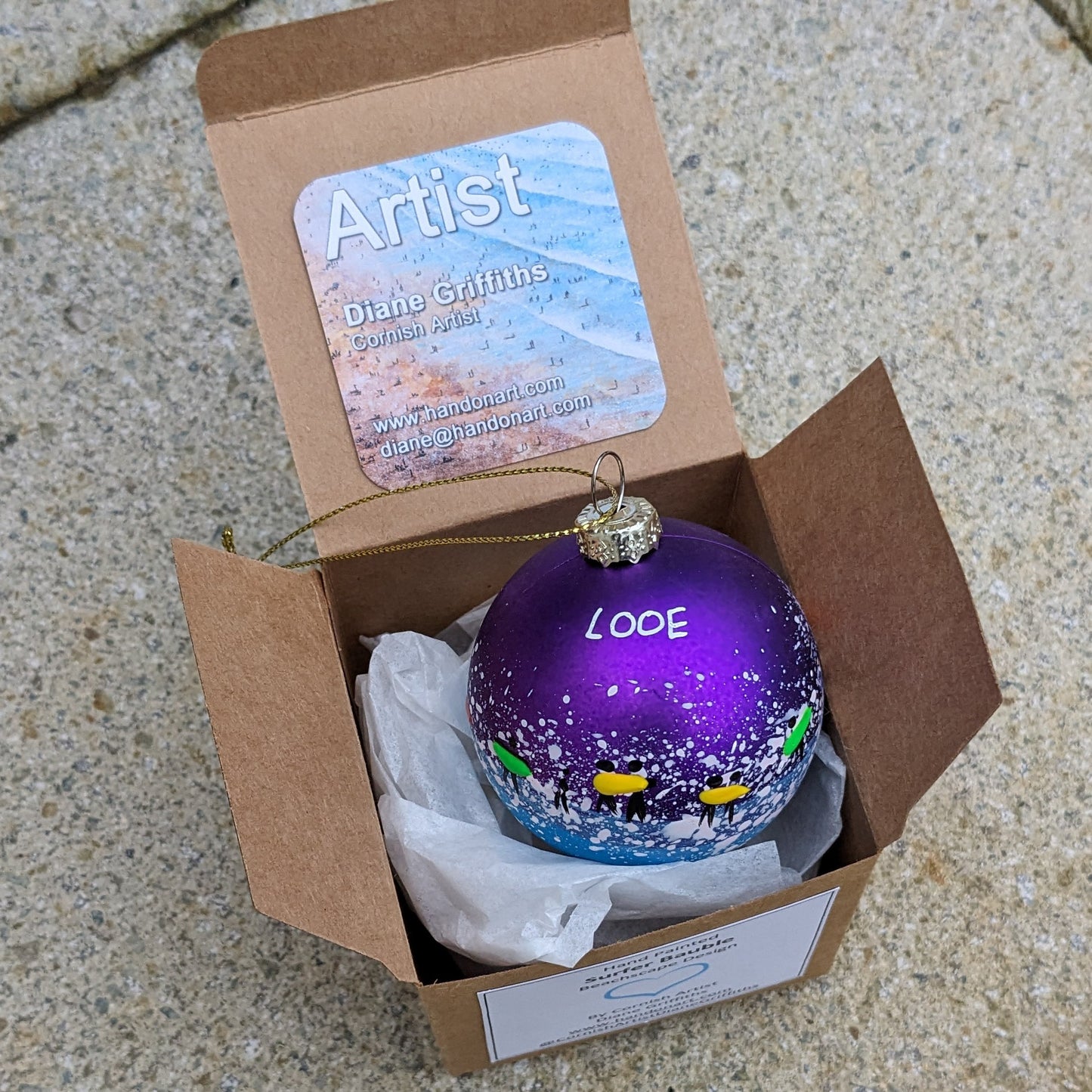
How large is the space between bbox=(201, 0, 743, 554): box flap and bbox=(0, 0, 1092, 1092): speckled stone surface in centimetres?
34

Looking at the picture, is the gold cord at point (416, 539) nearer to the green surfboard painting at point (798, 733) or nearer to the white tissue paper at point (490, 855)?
the white tissue paper at point (490, 855)

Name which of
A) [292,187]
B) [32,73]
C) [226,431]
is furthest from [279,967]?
[32,73]

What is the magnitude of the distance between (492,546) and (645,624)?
0.28 metres

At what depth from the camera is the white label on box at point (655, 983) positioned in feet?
2.71

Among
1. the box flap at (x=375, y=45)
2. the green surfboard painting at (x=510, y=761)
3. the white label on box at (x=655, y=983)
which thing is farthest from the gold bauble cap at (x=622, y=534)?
the box flap at (x=375, y=45)

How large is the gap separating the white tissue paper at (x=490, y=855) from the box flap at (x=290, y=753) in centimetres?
8

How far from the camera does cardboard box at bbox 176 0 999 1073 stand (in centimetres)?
79

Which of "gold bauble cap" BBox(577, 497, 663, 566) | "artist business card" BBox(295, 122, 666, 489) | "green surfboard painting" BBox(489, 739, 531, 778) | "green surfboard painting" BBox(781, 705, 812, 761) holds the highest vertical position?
"artist business card" BBox(295, 122, 666, 489)

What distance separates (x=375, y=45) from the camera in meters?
0.94

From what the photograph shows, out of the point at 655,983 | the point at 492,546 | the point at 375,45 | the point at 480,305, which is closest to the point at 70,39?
the point at 375,45

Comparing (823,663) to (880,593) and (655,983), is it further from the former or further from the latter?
(655,983)

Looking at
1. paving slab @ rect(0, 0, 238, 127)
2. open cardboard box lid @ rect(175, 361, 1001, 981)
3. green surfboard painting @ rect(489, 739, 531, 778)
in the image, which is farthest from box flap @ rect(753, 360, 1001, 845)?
paving slab @ rect(0, 0, 238, 127)

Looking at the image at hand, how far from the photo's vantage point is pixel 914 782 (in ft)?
2.67

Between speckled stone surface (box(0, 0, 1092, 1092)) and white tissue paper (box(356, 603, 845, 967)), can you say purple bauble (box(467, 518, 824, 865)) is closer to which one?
white tissue paper (box(356, 603, 845, 967))
